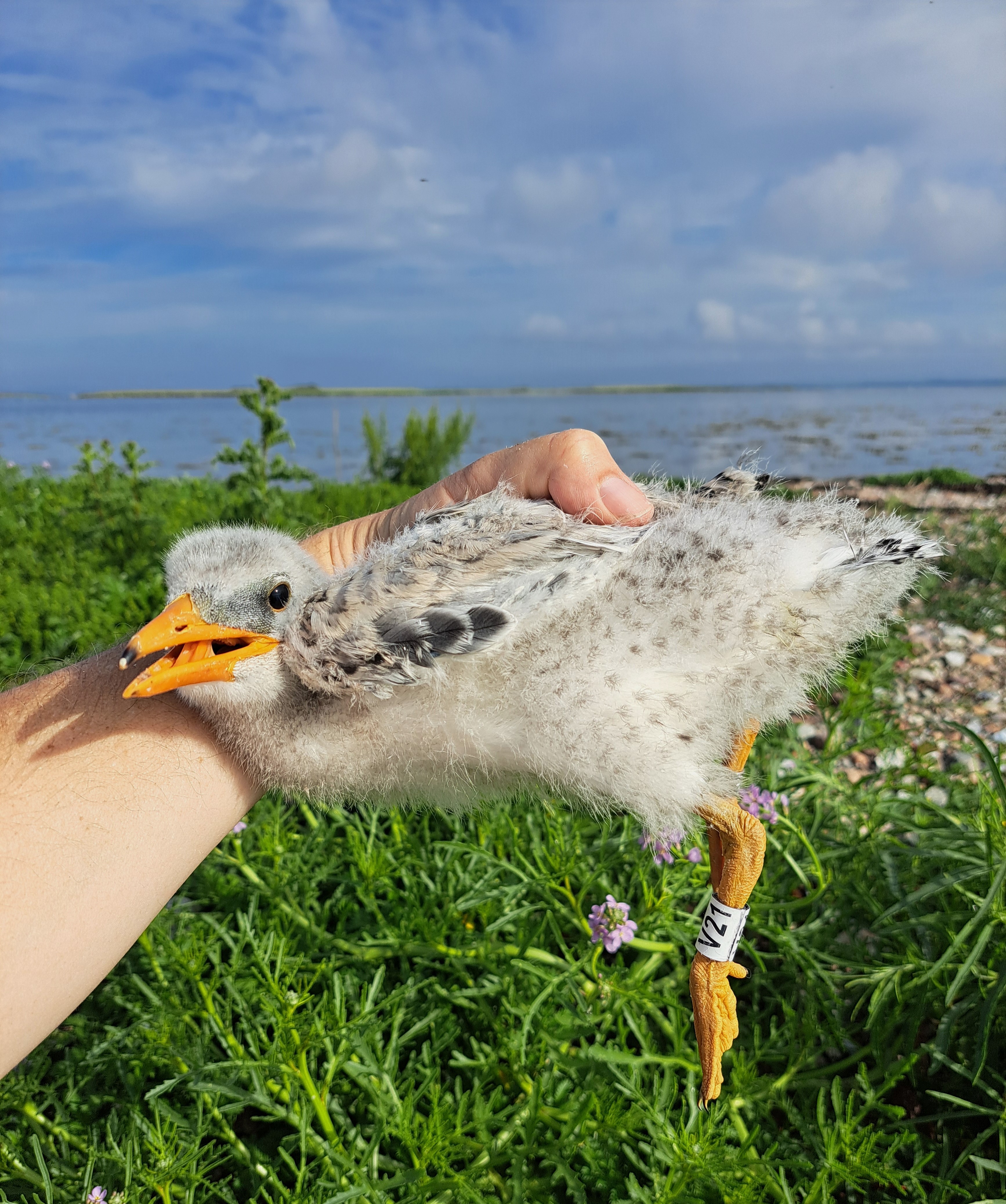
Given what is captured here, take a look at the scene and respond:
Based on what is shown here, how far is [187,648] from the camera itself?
1705 millimetres

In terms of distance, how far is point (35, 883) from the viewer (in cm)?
161

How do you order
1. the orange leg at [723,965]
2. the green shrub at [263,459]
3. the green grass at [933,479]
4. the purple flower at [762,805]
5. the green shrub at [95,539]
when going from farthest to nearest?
the green grass at [933,479]
the green shrub at [263,459]
the green shrub at [95,539]
the purple flower at [762,805]
the orange leg at [723,965]

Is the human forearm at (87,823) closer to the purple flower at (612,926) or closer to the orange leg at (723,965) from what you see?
the purple flower at (612,926)

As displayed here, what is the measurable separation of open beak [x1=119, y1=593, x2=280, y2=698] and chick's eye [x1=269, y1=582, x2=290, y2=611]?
81mm

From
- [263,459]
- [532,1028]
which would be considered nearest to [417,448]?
[263,459]

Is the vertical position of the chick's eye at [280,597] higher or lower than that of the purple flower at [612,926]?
higher

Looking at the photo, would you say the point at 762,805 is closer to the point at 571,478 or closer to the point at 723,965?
the point at 723,965

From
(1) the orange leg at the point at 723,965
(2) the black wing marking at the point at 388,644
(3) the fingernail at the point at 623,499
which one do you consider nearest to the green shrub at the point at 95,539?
(2) the black wing marking at the point at 388,644

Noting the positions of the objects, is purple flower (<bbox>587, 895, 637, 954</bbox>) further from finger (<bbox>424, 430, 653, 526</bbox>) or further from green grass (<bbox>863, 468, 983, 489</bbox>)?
green grass (<bbox>863, 468, 983, 489</bbox>)

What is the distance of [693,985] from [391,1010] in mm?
1023

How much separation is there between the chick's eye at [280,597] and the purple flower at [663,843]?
41.2 inches

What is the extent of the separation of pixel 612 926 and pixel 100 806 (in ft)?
4.63

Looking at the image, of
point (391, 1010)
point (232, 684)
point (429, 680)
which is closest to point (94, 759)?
point (232, 684)

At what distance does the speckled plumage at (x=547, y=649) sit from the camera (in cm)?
161
